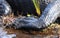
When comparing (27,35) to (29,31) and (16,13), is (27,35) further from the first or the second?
(16,13)

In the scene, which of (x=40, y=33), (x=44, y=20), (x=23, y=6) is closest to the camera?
(x=40, y=33)

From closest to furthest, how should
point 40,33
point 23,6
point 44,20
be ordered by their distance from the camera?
point 40,33
point 44,20
point 23,6

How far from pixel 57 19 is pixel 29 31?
0.80m

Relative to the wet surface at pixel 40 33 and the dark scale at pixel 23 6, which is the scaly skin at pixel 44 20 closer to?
the wet surface at pixel 40 33

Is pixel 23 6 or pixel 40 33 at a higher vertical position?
pixel 23 6

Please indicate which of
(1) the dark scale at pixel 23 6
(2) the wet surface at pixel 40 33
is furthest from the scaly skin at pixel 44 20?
(1) the dark scale at pixel 23 6

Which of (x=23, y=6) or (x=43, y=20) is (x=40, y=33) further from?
(x=23, y=6)

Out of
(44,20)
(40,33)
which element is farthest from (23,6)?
(40,33)

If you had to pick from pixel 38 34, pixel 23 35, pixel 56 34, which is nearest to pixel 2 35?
pixel 23 35

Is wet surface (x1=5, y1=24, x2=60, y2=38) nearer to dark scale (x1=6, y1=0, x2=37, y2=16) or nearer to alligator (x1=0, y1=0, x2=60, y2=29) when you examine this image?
alligator (x1=0, y1=0, x2=60, y2=29)

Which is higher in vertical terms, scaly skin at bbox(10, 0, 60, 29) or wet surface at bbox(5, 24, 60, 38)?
scaly skin at bbox(10, 0, 60, 29)

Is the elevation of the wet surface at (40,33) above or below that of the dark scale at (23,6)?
below

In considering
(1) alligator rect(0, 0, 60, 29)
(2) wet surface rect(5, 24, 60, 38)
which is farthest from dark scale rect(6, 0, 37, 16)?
(2) wet surface rect(5, 24, 60, 38)

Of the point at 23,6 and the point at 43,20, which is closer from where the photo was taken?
the point at 43,20
